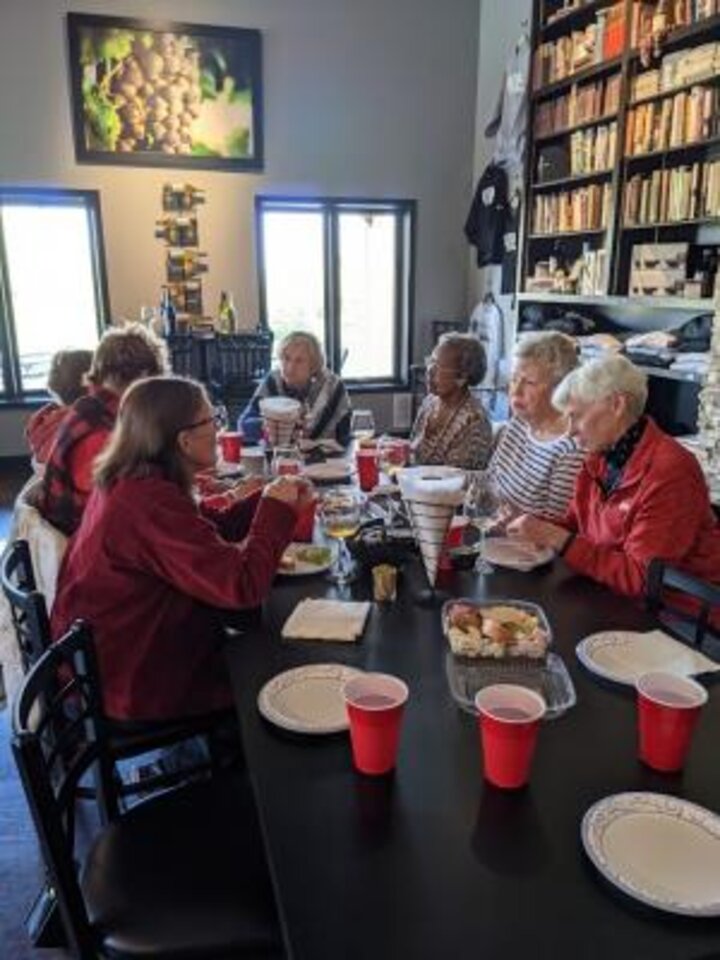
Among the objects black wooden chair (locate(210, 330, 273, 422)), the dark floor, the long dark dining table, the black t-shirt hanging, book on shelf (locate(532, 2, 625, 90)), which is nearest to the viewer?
the long dark dining table

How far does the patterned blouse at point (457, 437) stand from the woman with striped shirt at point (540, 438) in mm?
316

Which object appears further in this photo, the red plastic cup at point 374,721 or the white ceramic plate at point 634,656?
the white ceramic plate at point 634,656

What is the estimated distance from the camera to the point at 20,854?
6.13ft

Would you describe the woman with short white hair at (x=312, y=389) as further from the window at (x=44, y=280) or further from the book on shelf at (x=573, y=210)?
the window at (x=44, y=280)

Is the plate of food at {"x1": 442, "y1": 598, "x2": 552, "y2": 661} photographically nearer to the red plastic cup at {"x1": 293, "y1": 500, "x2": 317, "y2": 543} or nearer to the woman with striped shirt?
the red plastic cup at {"x1": 293, "y1": 500, "x2": 317, "y2": 543}

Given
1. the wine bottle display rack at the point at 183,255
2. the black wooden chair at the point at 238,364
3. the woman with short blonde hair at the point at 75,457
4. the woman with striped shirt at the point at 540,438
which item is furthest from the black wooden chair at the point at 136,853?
the wine bottle display rack at the point at 183,255

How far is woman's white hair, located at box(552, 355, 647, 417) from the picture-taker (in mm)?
1776

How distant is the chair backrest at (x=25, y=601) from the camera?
1450 millimetres

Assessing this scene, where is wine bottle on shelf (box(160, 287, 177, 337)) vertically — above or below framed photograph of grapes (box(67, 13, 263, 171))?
below

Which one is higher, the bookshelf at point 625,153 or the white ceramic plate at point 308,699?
the bookshelf at point 625,153

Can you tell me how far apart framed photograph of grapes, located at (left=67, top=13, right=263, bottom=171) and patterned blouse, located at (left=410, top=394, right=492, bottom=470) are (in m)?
3.47

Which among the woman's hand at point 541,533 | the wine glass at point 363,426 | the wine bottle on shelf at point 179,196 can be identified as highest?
the wine bottle on shelf at point 179,196

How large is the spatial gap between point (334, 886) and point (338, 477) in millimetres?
1769

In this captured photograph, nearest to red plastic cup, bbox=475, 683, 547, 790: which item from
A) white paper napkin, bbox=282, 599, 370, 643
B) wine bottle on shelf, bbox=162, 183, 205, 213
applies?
white paper napkin, bbox=282, 599, 370, 643
